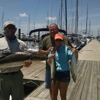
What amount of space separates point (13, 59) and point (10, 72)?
12.5 inches

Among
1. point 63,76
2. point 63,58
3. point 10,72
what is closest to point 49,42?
point 63,58

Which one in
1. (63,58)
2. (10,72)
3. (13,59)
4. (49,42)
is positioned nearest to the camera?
(13,59)

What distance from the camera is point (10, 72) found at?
320 cm

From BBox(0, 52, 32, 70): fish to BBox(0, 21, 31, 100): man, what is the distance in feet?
0.54

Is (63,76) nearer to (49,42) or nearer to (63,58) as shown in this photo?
(63,58)

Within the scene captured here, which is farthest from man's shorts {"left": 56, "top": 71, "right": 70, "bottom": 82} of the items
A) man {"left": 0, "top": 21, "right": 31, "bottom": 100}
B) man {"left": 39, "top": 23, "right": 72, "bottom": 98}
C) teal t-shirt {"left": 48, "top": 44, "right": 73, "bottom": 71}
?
man {"left": 0, "top": 21, "right": 31, "bottom": 100}

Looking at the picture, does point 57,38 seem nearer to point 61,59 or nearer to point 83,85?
point 61,59

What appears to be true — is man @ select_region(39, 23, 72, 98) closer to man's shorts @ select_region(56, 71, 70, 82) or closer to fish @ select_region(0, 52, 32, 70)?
man's shorts @ select_region(56, 71, 70, 82)

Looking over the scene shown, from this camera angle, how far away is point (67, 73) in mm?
3459

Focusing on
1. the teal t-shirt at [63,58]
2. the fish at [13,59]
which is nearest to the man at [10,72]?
the fish at [13,59]

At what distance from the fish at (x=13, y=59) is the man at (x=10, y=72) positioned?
165mm

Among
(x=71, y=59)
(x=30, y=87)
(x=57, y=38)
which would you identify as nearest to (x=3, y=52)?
(x=57, y=38)

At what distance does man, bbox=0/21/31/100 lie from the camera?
3178mm

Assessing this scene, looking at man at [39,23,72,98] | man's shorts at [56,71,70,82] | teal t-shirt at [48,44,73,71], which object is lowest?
man's shorts at [56,71,70,82]
